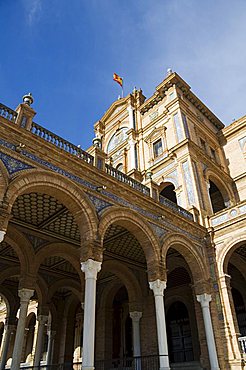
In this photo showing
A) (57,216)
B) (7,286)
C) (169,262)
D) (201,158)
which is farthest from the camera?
(201,158)

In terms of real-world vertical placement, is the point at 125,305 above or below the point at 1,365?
Result: above

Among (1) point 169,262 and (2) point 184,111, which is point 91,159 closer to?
(1) point 169,262

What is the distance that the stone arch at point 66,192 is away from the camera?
8742mm

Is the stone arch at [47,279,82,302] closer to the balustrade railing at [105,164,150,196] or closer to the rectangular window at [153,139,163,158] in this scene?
the balustrade railing at [105,164,150,196]

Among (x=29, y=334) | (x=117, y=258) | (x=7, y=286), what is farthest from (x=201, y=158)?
(x=29, y=334)

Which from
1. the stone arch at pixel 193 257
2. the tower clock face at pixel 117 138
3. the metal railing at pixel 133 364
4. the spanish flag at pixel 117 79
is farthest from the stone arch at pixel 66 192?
the spanish flag at pixel 117 79

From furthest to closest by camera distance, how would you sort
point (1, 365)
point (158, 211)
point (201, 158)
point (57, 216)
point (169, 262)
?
point (201, 158), point (169, 262), point (1, 365), point (158, 211), point (57, 216)

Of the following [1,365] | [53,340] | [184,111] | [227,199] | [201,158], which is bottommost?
[1,365]

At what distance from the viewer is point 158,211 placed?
1248 centimetres

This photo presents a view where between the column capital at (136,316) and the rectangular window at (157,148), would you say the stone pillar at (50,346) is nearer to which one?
the column capital at (136,316)

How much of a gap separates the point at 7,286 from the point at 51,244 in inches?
236

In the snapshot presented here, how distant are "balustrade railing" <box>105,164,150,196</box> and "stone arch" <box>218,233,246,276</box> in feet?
13.5

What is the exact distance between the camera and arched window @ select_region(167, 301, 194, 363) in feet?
50.1

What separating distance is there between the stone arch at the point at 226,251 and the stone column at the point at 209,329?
4.36 ft
